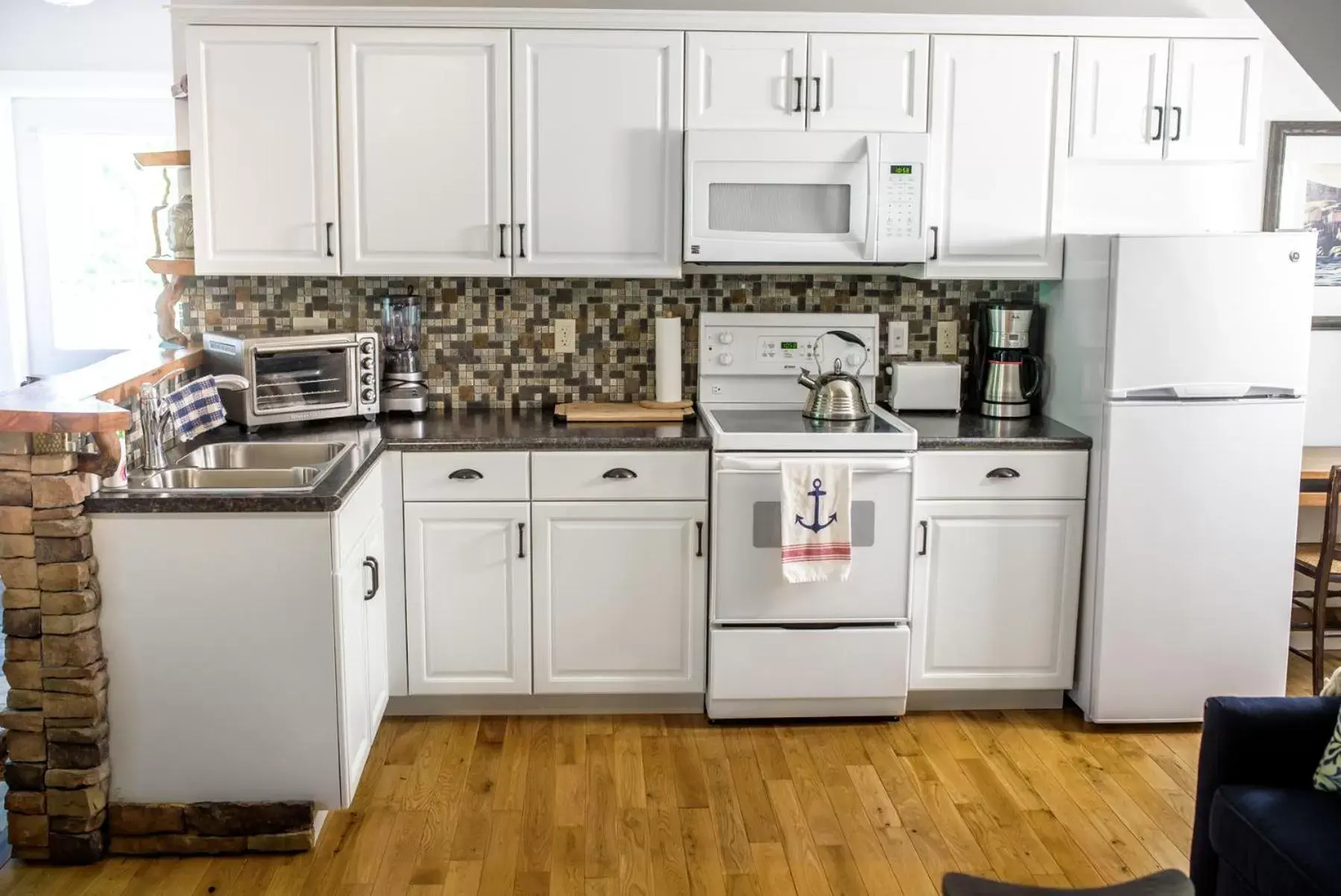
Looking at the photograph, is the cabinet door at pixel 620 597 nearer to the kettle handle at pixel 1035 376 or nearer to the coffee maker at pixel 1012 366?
the coffee maker at pixel 1012 366

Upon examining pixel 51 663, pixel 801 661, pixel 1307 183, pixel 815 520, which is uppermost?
pixel 1307 183

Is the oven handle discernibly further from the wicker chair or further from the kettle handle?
the wicker chair

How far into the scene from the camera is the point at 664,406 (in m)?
3.96

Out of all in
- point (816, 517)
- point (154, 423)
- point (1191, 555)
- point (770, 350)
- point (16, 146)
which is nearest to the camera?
point (154, 423)

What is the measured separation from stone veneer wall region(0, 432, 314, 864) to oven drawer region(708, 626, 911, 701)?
4.08 feet

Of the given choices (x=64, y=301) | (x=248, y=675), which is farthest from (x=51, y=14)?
(x=248, y=675)

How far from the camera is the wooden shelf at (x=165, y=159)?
3.80 m

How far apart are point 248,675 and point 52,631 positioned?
0.42 m

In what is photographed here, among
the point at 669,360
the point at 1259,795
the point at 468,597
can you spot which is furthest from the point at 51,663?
the point at 1259,795

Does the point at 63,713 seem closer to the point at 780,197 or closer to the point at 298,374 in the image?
the point at 298,374

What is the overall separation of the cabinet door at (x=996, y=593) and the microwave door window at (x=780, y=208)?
0.88m

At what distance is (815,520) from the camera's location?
349cm

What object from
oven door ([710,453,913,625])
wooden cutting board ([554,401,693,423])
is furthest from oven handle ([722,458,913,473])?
wooden cutting board ([554,401,693,423])

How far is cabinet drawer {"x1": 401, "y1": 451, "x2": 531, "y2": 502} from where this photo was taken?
3539 mm
